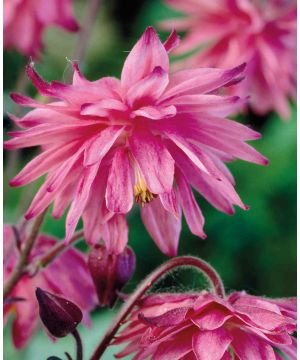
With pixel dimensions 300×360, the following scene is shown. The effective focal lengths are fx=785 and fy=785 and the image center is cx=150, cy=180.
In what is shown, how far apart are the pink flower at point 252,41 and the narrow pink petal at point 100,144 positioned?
338mm

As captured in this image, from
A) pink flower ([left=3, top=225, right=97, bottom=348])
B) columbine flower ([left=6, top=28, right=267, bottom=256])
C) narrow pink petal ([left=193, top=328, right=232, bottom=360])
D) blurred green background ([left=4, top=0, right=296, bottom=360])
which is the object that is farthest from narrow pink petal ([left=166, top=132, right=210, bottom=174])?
blurred green background ([left=4, top=0, right=296, bottom=360])

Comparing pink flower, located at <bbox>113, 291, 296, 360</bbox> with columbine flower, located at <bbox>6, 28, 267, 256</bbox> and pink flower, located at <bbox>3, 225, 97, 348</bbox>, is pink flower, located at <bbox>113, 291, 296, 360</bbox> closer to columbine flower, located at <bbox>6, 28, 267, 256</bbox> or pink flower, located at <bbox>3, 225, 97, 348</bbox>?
columbine flower, located at <bbox>6, 28, 267, 256</bbox>

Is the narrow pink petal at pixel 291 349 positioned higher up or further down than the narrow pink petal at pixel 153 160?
further down

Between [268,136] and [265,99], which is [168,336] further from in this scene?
[268,136]

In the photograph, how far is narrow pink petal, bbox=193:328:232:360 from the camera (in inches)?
20.4

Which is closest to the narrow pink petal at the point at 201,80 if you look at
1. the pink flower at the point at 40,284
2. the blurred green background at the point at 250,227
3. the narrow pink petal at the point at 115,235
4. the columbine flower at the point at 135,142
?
the columbine flower at the point at 135,142

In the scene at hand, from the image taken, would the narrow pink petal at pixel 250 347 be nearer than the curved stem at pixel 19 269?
Yes

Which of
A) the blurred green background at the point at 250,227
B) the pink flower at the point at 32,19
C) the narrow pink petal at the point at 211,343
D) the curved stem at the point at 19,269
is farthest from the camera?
the blurred green background at the point at 250,227

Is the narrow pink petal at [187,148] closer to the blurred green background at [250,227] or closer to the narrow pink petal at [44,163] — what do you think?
the narrow pink petal at [44,163]

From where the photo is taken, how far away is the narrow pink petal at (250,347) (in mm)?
536

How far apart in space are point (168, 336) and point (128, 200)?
0.32ft

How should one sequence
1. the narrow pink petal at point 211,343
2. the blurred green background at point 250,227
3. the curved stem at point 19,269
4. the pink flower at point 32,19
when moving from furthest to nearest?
1. the blurred green background at point 250,227
2. the pink flower at point 32,19
3. the curved stem at point 19,269
4. the narrow pink petal at point 211,343

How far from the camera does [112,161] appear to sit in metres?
0.58

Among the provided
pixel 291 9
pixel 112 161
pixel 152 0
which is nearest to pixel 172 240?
pixel 112 161
